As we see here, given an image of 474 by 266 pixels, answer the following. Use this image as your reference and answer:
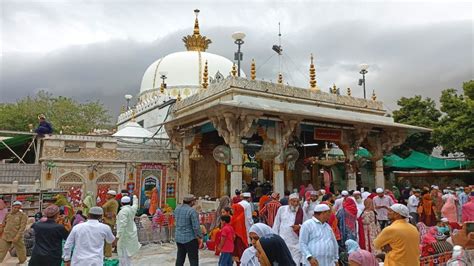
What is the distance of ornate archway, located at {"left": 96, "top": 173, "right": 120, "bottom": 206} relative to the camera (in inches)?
503

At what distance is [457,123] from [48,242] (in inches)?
772

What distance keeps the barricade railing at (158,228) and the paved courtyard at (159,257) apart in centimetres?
37

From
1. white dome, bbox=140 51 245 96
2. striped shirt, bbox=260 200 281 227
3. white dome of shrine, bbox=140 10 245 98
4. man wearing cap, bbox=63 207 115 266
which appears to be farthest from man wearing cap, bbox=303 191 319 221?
white dome, bbox=140 51 245 96

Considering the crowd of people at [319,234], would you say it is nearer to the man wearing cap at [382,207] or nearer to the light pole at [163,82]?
the man wearing cap at [382,207]

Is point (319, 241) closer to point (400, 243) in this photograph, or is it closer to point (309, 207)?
point (400, 243)

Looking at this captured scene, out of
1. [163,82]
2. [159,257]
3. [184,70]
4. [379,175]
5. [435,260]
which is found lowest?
[159,257]

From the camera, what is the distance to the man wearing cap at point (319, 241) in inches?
167

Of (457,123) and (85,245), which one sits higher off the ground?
(457,123)

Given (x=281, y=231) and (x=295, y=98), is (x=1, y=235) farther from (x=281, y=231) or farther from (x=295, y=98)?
(x=295, y=98)

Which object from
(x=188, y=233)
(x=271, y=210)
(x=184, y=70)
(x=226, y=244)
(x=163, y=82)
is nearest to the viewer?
(x=226, y=244)

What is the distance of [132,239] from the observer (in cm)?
609

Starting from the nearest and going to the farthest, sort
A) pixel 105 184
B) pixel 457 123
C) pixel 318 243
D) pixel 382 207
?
pixel 318 243 → pixel 382 207 → pixel 105 184 → pixel 457 123

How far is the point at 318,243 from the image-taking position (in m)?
4.26

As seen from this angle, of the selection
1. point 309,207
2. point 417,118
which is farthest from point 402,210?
point 417,118
